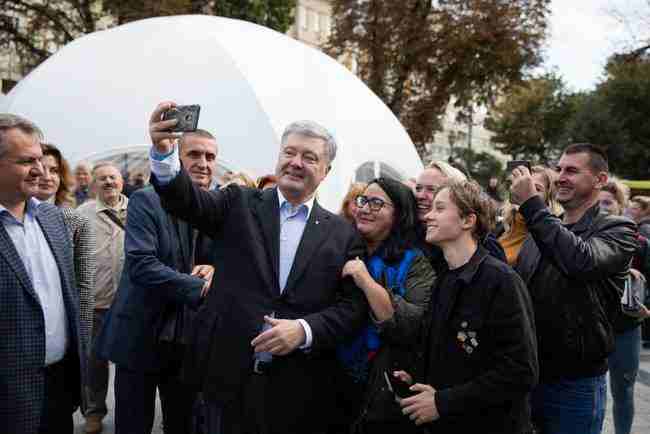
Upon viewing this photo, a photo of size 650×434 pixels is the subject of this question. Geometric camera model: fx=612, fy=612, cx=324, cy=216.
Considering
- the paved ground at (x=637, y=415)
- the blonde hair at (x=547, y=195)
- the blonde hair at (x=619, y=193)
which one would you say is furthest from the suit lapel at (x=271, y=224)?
the blonde hair at (x=619, y=193)

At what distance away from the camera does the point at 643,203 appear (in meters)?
7.96

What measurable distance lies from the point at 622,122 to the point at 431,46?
1477cm

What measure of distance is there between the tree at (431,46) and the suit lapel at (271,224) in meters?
22.0

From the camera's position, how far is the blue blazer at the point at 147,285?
11.3 feet

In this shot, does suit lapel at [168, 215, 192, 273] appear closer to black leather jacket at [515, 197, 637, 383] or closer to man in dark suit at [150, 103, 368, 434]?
man in dark suit at [150, 103, 368, 434]

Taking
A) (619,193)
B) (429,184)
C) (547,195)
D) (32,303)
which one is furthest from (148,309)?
(619,193)

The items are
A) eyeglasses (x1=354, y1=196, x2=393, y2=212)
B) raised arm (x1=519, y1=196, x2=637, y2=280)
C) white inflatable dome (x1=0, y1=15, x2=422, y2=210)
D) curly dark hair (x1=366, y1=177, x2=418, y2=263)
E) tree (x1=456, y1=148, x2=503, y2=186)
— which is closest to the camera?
raised arm (x1=519, y1=196, x2=637, y2=280)

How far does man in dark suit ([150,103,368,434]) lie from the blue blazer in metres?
0.64

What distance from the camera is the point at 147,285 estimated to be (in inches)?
137

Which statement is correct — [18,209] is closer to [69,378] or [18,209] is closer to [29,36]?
[69,378]

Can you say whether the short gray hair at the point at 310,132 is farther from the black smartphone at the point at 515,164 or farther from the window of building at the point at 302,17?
the window of building at the point at 302,17

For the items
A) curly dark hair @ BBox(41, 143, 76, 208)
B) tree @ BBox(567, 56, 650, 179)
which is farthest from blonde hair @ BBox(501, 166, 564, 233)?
tree @ BBox(567, 56, 650, 179)

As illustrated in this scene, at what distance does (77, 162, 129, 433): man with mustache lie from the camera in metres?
4.98

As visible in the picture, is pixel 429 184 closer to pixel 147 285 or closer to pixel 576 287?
pixel 576 287
